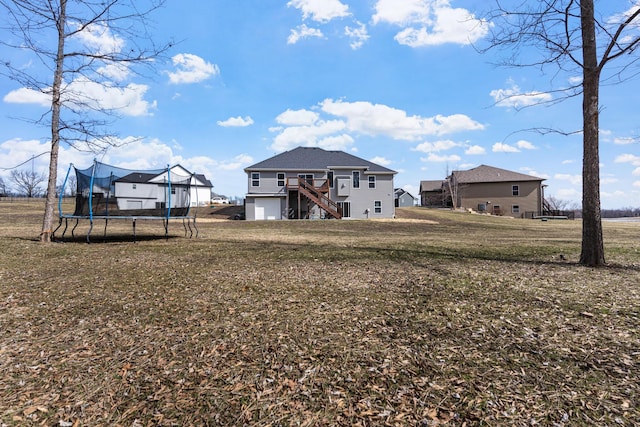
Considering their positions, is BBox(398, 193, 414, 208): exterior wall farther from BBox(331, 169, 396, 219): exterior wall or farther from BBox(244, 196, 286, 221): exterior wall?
BBox(244, 196, 286, 221): exterior wall

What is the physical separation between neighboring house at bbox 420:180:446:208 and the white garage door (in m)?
34.1

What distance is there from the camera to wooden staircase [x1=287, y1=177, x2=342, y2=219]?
98.0 ft

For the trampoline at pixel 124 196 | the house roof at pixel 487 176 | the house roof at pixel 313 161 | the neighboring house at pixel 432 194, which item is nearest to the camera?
the trampoline at pixel 124 196

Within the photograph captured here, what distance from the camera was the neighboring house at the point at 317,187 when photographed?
3075cm

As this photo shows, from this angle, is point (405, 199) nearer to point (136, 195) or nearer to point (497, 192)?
point (497, 192)

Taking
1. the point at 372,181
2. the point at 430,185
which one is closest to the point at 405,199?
the point at 430,185

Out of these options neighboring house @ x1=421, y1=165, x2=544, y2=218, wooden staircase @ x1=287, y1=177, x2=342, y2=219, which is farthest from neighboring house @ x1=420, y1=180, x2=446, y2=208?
wooden staircase @ x1=287, y1=177, x2=342, y2=219

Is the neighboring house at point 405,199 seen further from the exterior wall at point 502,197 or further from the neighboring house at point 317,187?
the neighboring house at point 317,187

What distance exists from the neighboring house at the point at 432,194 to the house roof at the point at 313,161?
26.1m

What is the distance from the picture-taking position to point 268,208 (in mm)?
30984

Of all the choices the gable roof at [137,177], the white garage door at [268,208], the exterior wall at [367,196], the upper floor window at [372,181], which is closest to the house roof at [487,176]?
the exterior wall at [367,196]

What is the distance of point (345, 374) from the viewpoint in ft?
9.42

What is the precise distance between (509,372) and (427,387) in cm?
81

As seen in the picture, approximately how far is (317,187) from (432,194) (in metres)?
35.1
